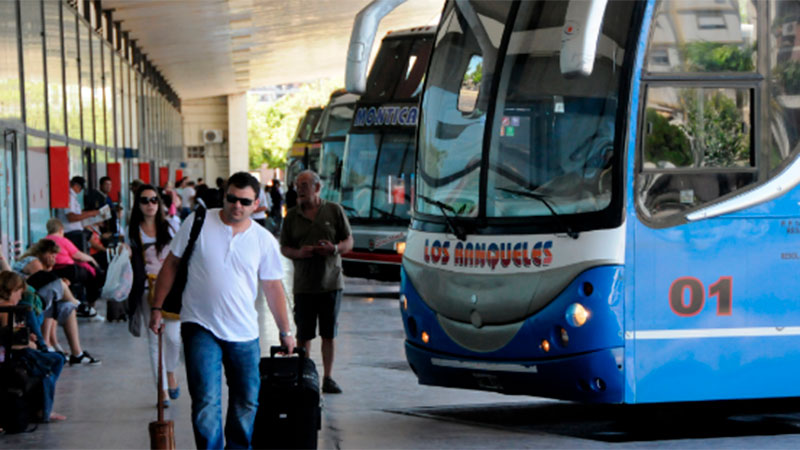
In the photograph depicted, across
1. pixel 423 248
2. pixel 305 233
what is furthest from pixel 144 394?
pixel 423 248

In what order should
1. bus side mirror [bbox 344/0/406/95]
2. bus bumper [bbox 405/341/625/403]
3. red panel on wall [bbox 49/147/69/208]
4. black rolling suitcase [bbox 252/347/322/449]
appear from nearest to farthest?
1. black rolling suitcase [bbox 252/347/322/449]
2. bus bumper [bbox 405/341/625/403]
3. bus side mirror [bbox 344/0/406/95]
4. red panel on wall [bbox 49/147/69/208]

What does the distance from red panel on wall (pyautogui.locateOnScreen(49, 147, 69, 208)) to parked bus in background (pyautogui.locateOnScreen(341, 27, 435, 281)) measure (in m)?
4.33

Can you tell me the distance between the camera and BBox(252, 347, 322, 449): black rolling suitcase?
7.35 meters

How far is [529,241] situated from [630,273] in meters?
0.67

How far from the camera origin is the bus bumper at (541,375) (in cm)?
791

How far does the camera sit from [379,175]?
20.4 m

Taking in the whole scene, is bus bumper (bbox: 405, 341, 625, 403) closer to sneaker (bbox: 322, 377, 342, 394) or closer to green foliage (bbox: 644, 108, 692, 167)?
green foliage (bbox: 644, 108, 692, 167)

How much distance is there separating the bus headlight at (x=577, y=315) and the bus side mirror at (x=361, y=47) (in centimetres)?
188

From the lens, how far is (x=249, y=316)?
7191 millimetres

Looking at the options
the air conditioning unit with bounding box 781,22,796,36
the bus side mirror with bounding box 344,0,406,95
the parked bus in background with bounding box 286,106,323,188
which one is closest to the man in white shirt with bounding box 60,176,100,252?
the bus side mirror with bounding box 344,0,406,95

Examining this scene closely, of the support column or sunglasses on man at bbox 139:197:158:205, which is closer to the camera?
sunglasses on man at bbox 139:197:158:205

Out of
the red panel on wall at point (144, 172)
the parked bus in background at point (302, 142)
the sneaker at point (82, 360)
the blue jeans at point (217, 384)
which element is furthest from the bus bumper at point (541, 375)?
the parked bus in background at point (302, 142)

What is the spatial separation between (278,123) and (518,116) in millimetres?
90713

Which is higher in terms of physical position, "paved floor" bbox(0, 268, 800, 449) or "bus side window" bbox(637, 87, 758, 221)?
"bus side window" bbox(637, 87, 758, 221)
